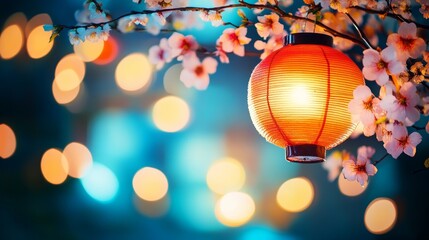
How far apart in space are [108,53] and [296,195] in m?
2.71

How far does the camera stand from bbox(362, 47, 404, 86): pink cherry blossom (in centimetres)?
229

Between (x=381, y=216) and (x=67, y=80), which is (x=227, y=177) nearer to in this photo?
(x=381, y=216)

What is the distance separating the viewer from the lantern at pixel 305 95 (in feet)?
7.57

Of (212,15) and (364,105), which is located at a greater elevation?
(212,15)

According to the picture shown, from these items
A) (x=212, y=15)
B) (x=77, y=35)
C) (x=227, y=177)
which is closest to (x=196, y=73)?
(x=212, y=15)

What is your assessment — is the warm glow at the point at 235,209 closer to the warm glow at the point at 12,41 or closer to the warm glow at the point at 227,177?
the warm glow at the point at 227,177

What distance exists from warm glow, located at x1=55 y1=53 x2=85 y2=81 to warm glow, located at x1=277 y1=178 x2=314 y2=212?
265 centimetres

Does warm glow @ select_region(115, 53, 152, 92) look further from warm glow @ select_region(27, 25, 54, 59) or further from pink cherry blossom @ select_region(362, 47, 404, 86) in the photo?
pink cherry blossom @ select_region(362, 47, 404, 86)

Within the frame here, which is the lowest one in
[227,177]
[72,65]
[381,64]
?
[381,64]


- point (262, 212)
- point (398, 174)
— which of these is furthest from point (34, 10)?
point (398, 174)

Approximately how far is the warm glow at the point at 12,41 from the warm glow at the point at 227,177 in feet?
9.10

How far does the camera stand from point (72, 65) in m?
7.09

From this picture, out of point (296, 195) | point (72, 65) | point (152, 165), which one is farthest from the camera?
point (72, 65)

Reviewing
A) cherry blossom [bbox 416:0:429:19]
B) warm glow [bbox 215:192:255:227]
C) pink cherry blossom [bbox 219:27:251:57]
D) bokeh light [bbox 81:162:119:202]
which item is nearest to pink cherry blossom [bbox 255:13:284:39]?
pink cherry blossom [bbox 219:27:251:57]
